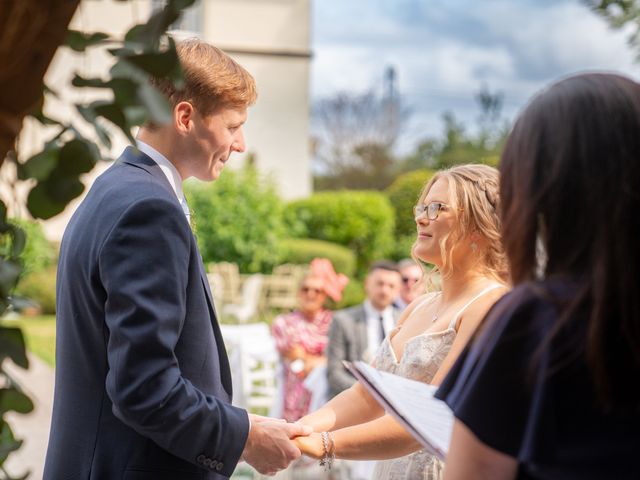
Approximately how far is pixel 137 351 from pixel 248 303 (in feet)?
59.6

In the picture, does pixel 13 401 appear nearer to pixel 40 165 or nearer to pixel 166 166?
pixel 40 165

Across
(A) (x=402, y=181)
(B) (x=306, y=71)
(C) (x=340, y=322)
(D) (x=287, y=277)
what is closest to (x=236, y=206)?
(D) (x=287, y=277)

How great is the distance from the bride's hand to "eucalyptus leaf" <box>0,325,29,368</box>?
5.35 ft

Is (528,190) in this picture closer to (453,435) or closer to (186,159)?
(453,435)

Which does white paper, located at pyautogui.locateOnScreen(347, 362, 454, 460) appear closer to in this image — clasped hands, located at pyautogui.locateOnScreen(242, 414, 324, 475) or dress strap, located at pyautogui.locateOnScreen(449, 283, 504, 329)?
clasped hands, located at pyautogui.locateOnScreen(242, 414, 324, 475)

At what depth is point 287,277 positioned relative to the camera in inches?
918

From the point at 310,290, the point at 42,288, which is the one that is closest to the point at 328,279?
the point at 310,290

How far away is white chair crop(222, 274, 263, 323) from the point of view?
771 inches

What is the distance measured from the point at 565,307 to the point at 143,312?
114cm

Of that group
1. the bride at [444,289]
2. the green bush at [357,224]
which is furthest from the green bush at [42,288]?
the bride at [444,289]

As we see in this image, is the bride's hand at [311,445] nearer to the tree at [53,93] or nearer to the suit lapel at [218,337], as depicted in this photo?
the suit lapel at [218,337]

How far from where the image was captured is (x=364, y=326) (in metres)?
8.21

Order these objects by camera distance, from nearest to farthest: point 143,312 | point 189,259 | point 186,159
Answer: point 143,312, point 189,259, point 186,159

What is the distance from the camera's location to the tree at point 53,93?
3.90 ft
